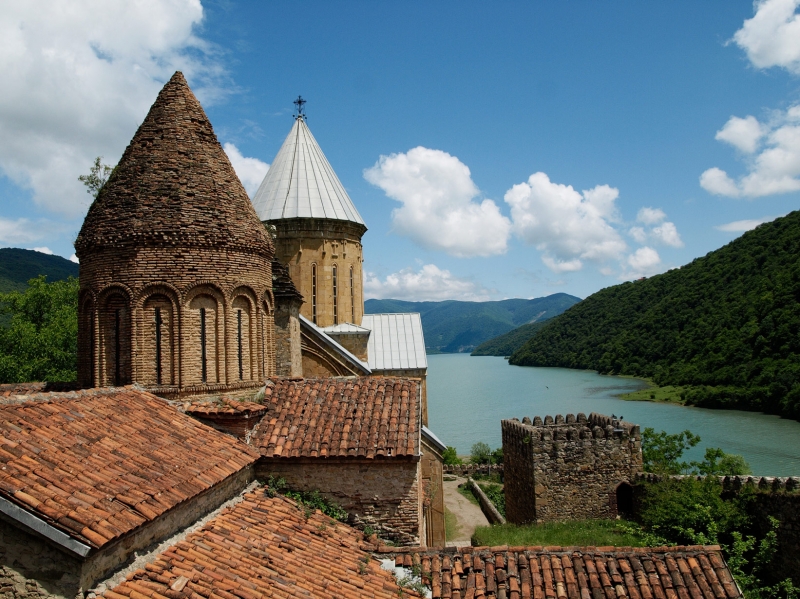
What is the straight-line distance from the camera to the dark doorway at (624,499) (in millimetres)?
14328

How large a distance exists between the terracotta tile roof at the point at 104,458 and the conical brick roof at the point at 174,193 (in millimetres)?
2191

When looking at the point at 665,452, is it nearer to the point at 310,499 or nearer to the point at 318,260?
the point at 318,260

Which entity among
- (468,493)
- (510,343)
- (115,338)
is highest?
(115,338)

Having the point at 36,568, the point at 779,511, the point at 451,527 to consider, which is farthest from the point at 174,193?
the point at 451,527

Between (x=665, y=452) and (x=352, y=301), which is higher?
(x=352, y=301)

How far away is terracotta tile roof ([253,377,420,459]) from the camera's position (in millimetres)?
7523

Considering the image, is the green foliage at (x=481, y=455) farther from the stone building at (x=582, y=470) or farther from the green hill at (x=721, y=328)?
the green hill at (x=721, y=328)

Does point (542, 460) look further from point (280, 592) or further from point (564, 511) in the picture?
point (280, 592)

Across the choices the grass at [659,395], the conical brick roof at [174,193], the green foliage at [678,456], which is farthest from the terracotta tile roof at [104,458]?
the grass at [659,395]

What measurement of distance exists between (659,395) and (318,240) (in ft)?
128

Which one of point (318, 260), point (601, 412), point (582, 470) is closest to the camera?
point (582, 470)

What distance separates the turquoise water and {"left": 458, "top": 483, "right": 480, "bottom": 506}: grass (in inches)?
418

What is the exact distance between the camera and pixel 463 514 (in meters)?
18.8

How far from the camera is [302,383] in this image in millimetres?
9023
